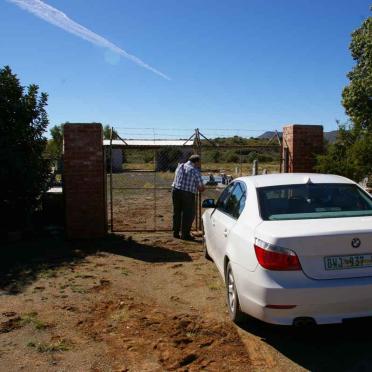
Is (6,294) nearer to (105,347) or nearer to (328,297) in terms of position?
(105,347)

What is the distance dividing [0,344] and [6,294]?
1.70 metres

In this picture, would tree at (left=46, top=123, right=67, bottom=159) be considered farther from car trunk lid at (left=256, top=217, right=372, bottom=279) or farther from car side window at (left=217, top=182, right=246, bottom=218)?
car trunk lid at (left=256, top=217, right=372, bottom=279)

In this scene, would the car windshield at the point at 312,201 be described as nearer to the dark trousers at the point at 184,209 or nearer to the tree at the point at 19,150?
the dark trousers at the point at 184,209

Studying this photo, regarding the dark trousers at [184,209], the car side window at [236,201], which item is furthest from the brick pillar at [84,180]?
the car side window at [236,201]

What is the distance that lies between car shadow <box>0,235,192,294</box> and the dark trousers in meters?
0.93

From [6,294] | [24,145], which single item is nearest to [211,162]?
[24,145]

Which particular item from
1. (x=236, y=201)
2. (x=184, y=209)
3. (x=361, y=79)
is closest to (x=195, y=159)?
(x=184, y=209)

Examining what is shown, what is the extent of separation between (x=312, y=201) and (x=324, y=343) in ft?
4.57

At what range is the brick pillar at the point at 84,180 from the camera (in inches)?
381

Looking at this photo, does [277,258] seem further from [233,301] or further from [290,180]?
[290,180]

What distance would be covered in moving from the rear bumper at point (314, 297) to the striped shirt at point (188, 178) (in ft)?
18.9

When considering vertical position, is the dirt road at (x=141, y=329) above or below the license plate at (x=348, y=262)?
below

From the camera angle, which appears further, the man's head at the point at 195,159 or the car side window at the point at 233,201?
the man's head at the point at 195,159

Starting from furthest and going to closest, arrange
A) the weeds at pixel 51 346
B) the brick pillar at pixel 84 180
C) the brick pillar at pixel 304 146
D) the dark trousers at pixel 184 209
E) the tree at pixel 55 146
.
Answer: the tree at pixel 55 146
the brick pillar at pixel 304 146
the dark trousers at pixel 184 209
the brick pillar at pixel 84 180
the weeds at pixel 51 346
